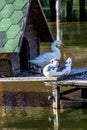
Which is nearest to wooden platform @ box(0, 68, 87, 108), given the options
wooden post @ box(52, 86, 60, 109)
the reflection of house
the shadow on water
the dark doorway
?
wooden post @ box(52, 86, 60, 109)

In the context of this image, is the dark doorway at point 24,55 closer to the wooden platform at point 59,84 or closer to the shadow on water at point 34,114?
the shadow on water at point 34,114

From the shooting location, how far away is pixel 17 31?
1467 cm

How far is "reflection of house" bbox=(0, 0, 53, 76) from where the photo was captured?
14.5 meters

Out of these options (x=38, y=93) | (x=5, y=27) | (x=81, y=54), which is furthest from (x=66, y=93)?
(x=81, y=54)

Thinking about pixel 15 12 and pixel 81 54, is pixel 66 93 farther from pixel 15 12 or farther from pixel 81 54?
pixel 81 54

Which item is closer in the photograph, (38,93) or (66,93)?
(66,93)

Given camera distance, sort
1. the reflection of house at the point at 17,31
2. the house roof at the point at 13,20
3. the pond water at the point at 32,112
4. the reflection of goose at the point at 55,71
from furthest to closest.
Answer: the reflection of house at the point at 17,31
the house roof at the point at 13,20
the reflection of goose at the point at 55,71
the pond water at the point at 32,112

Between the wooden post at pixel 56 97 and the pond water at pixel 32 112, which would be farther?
the wooden post at pixel 56 97

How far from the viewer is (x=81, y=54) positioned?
2373 centimetres

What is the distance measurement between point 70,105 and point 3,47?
209cm

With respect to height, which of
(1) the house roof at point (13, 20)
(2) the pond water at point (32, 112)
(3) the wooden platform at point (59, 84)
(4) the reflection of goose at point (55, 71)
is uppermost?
(1) the house roof at point (13, 20)

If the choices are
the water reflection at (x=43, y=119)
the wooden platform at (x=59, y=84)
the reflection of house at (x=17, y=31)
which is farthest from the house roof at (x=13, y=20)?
the water reflection at (x=43, y=119)

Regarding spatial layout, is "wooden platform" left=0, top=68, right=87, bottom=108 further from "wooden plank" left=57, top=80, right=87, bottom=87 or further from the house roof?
the house roof

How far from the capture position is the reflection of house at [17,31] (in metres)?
14.5
